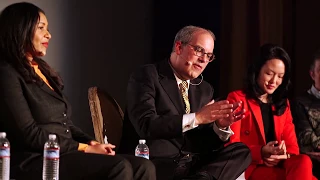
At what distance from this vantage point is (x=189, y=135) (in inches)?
138

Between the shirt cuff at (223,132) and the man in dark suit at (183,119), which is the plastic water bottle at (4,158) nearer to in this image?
the man in dark suit at (183,119)

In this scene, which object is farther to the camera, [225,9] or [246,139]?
[225,9]

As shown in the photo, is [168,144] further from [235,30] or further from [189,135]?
[235,30]

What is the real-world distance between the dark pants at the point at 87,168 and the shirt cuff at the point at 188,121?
0.53m

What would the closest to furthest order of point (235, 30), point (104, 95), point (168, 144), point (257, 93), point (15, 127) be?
point (15, 127) < point (168, 144) < point (104, 95) < point (257, 93) < point (235, 30)

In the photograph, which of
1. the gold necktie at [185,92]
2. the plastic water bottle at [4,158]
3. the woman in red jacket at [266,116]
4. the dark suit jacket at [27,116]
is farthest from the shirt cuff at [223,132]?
the plastic water bottle at [4,158]

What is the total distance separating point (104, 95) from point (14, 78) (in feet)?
3.05

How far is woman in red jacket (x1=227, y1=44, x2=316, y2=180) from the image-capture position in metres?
3.72

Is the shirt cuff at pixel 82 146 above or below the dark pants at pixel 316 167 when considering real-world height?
above

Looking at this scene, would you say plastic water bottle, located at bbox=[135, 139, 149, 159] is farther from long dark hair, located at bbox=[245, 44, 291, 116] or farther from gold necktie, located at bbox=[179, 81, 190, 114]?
long dark hair, located at bbox=[245, 44, 291, 116]

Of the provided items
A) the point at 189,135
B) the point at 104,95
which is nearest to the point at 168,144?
the point at 189,135

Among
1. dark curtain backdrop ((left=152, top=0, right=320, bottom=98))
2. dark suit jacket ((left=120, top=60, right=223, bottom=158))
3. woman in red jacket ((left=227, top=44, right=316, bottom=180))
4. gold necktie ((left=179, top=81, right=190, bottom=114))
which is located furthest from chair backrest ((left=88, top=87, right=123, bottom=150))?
dark curtain backdrop ((left=152, top=0, right=320, bottom=98))

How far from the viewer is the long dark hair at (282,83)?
390 centimetres

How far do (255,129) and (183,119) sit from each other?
2.43ft
